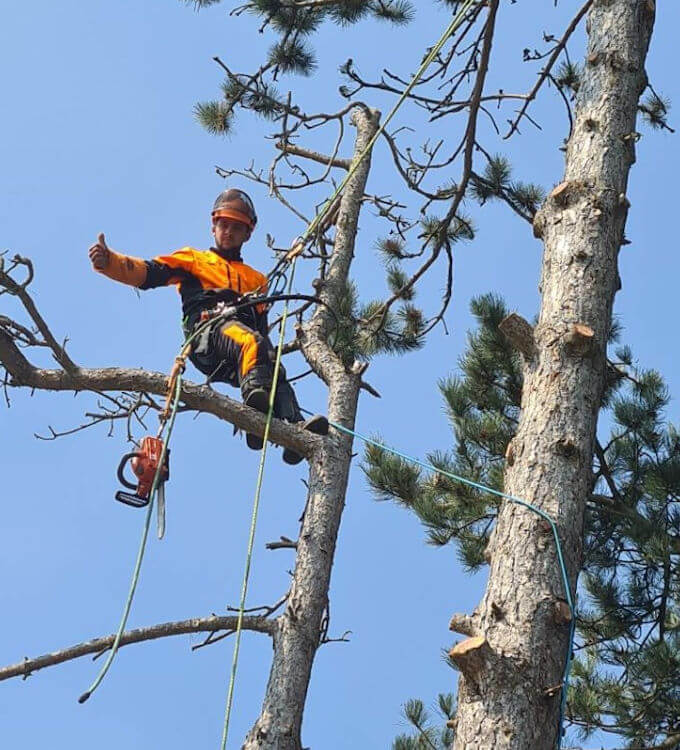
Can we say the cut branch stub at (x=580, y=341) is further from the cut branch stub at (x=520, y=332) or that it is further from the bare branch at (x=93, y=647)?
the bare branch at (x=93, y=647)

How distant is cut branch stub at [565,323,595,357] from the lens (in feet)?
12.8

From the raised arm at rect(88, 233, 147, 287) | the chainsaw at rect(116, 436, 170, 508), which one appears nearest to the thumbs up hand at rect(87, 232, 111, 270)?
the raised arm at rect(88, 233, 147, 287)

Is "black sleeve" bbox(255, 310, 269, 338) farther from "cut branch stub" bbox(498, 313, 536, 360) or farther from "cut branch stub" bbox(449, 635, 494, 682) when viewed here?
"cut branch stub" bbox(449, 635, 494, 682)

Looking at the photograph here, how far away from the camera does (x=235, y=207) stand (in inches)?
231

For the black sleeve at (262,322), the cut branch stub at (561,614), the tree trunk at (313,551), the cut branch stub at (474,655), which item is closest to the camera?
the cut branch stub at (474,655)

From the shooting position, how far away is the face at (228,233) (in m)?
5.84

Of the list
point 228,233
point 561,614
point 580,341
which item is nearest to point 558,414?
point 580,341

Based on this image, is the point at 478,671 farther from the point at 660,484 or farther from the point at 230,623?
the point at 660,484

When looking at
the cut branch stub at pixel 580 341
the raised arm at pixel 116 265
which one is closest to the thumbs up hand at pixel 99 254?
the raised arm at pixel 116 265

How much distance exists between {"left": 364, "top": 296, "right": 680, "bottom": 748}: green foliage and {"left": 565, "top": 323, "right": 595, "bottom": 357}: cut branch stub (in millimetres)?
1581

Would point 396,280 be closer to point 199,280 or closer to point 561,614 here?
point 199,280

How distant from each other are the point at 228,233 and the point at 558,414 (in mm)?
2460

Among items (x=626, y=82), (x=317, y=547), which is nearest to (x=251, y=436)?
(x=317, y=547)

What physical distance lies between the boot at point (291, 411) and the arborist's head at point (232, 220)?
0.87 meters
